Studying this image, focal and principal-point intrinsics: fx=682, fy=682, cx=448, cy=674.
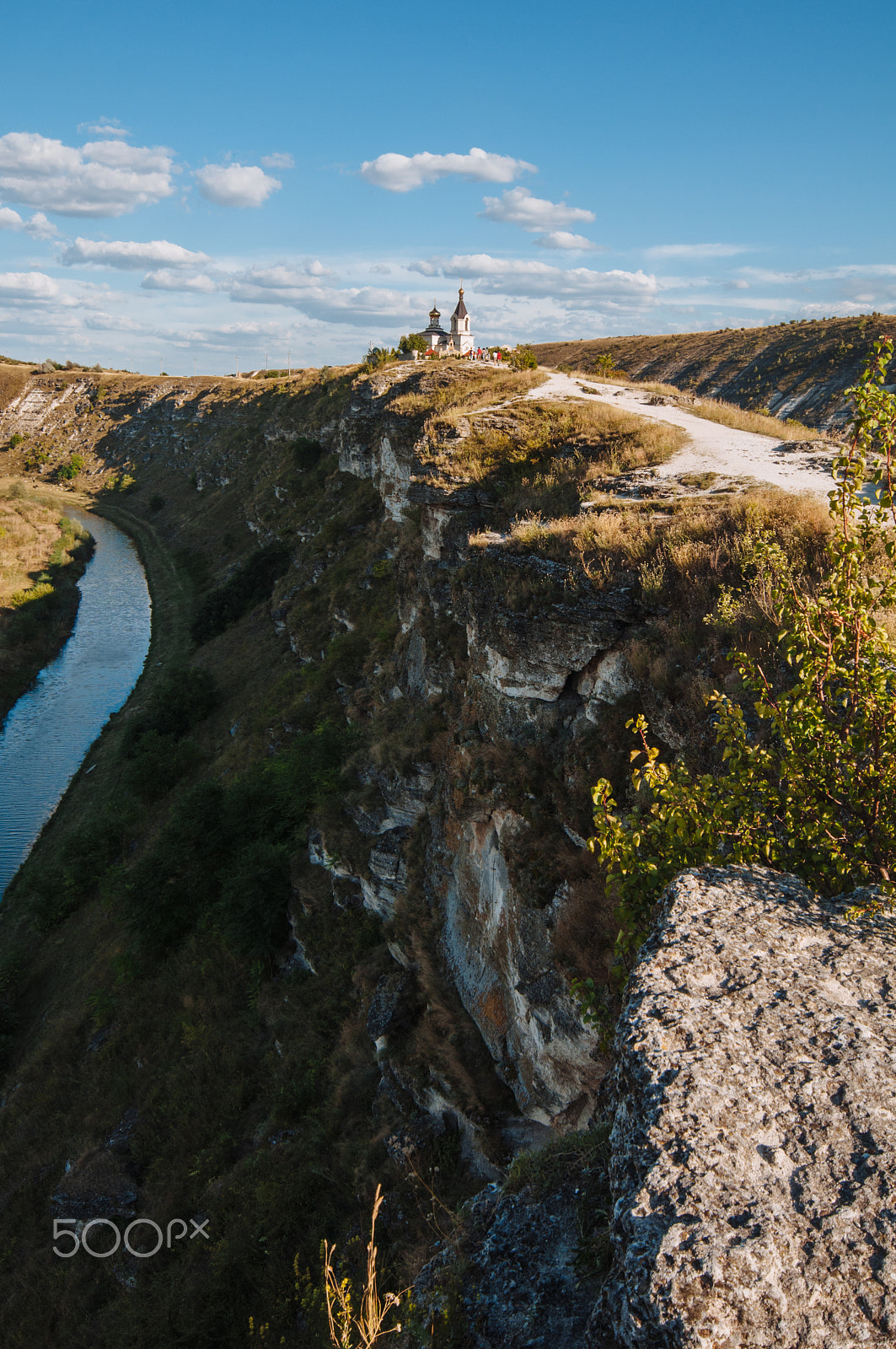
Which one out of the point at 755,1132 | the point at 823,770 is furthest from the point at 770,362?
the point at 755,1132

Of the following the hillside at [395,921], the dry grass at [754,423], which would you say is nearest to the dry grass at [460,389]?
the hillside at [395,921]

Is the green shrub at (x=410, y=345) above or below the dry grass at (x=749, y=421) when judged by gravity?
above

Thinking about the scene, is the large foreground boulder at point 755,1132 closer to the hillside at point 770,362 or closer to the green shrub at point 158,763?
the green shrub at point 158,763

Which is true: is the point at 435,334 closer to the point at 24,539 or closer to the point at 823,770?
the point at 24,539

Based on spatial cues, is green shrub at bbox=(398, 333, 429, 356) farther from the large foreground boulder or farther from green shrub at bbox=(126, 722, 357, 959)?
the large foreground boulder

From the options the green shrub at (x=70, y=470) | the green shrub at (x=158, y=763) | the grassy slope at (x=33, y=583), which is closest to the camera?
the green shrub at (x=158, y=763)
